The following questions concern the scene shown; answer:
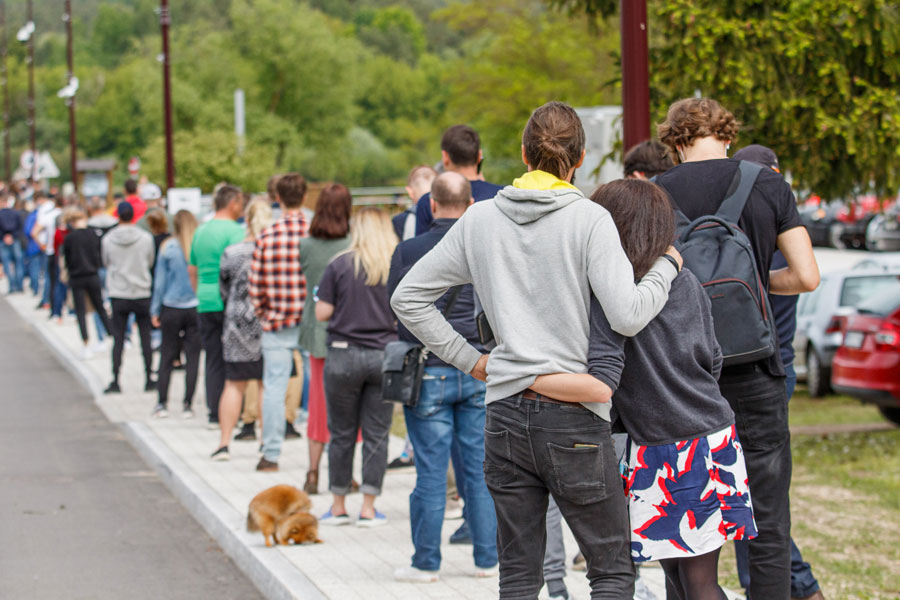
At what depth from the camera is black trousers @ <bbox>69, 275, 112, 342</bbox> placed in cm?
1542

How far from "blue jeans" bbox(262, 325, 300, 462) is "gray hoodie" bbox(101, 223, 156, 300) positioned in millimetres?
4078

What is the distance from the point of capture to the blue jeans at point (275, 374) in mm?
8547

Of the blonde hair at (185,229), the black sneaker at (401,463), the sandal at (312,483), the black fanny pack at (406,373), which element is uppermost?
the blonde hair at (185,229)

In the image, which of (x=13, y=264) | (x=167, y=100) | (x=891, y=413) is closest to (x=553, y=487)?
(x=891, y=413)

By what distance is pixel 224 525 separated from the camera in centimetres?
711

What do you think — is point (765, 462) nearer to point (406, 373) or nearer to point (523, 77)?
point (406, 373)

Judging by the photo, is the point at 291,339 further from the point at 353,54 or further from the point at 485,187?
the point at 353,54

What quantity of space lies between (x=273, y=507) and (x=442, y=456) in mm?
1383

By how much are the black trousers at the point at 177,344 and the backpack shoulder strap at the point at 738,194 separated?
7.39 metres

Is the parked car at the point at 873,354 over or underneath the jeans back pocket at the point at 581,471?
underneath

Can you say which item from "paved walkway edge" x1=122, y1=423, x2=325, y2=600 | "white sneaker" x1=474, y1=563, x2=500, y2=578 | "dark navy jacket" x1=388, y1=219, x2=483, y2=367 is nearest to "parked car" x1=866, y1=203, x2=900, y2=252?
"paved walkway edge" x1=122, y1=423, x2=325, y2=600

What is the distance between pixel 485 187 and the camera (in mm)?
5984

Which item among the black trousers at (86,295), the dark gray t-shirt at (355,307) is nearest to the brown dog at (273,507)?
the dark gray t-shirt at (355,307)

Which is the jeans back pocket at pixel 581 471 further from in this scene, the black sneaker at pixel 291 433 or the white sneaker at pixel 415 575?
the black sneaker at pixel 291 433
